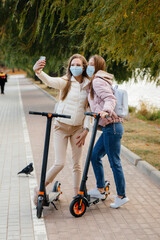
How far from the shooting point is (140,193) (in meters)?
5.57

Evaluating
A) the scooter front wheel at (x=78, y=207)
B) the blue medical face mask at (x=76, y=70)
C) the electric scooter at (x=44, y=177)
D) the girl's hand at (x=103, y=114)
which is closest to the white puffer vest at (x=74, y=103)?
the blue medical face mask at (x=76, y=70)

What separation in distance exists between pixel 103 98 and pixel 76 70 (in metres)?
0.51

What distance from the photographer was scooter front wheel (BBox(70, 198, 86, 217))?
445cm

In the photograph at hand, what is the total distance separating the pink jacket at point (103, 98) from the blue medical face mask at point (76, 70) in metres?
0.21

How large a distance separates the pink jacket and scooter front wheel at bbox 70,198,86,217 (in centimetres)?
96

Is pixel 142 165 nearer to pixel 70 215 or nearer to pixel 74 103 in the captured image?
pixel 70 215

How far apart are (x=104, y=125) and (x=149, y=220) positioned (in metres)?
1.25

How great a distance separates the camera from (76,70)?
4598mm

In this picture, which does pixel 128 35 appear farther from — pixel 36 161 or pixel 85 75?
pixel 36 161

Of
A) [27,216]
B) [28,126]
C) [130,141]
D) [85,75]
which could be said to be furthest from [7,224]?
[28,126]

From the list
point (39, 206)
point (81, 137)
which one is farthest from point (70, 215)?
point (81, 137)

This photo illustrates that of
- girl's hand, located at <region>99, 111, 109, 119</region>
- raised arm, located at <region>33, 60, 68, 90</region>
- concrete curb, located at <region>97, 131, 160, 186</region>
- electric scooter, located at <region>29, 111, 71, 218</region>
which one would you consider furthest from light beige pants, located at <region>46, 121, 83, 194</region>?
concrete curb, located at <region>97, 131, 160, 186</region>

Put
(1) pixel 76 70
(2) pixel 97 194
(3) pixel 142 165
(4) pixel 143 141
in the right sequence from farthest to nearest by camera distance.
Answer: (4) pixel 143 141, (3) pixel 142 165, (2) pixel 97 194, (1) pixel 76 70

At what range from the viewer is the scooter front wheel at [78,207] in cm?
445
